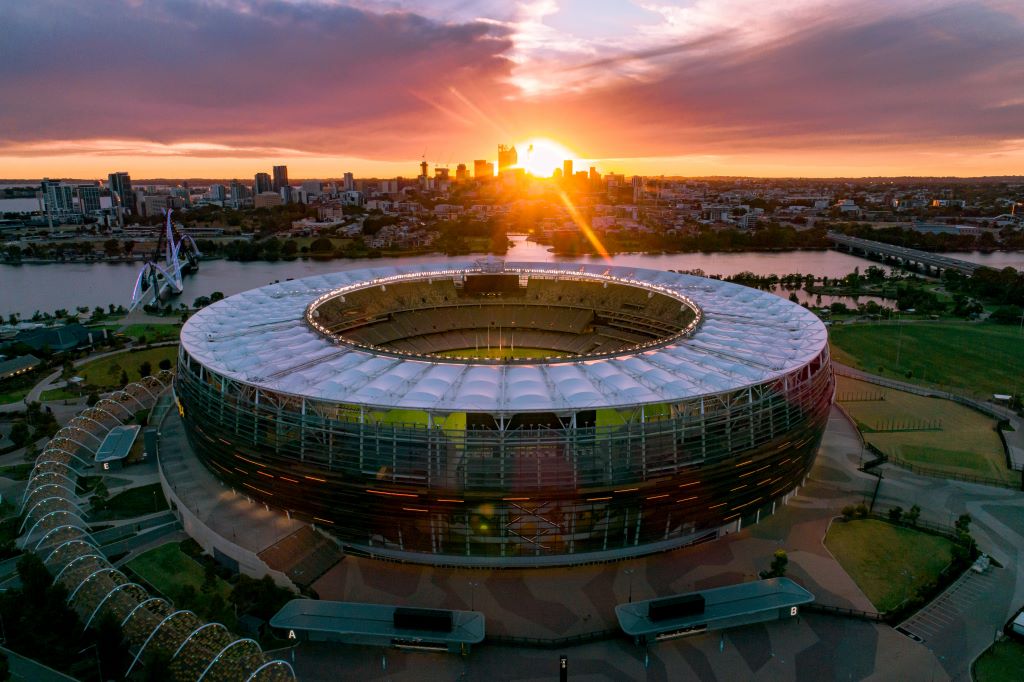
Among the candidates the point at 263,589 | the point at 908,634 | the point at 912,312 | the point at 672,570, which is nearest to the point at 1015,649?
the point at 908,634

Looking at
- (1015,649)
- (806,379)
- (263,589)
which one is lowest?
(1015,649)

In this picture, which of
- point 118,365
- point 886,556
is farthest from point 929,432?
point 118,365

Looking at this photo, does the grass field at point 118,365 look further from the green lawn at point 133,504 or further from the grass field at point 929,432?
the grass field at point 929,432

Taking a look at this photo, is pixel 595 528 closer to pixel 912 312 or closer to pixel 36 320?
pixel 912 312

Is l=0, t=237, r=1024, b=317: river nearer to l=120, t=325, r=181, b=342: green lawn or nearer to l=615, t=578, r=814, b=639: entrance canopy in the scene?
l=120, t=325, r=181, b=342: green lawn

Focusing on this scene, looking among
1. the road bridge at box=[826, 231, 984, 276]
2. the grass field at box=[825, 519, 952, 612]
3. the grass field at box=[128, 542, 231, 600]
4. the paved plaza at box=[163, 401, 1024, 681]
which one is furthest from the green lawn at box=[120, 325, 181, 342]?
the road bridge at box=[826, 231, 984, 276]
